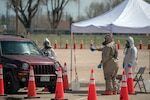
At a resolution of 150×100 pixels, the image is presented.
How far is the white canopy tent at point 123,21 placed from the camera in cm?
1859

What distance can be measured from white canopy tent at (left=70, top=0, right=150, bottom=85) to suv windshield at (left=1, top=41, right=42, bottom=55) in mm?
2774

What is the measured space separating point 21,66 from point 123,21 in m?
5.08

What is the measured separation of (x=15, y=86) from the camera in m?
15.6

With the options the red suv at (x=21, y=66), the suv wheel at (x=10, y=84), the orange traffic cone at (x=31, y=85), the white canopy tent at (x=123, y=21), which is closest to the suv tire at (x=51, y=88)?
the red suv at (x=21, y=66)

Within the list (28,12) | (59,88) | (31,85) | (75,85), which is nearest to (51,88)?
(75,85)

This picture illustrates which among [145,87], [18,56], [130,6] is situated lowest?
[145,87]

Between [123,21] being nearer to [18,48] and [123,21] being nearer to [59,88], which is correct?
[18,48]

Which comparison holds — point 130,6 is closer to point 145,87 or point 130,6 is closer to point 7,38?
point 145,87

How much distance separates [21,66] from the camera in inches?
616

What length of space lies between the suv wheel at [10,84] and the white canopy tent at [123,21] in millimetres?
4608

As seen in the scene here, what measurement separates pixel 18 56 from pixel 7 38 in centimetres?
115

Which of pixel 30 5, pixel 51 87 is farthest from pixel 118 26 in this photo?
pixel 30 5

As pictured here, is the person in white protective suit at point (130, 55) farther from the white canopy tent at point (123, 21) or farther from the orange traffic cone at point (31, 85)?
the orange traffic cone at point (31, 85)

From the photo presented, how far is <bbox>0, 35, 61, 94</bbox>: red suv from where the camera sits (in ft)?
51.1
